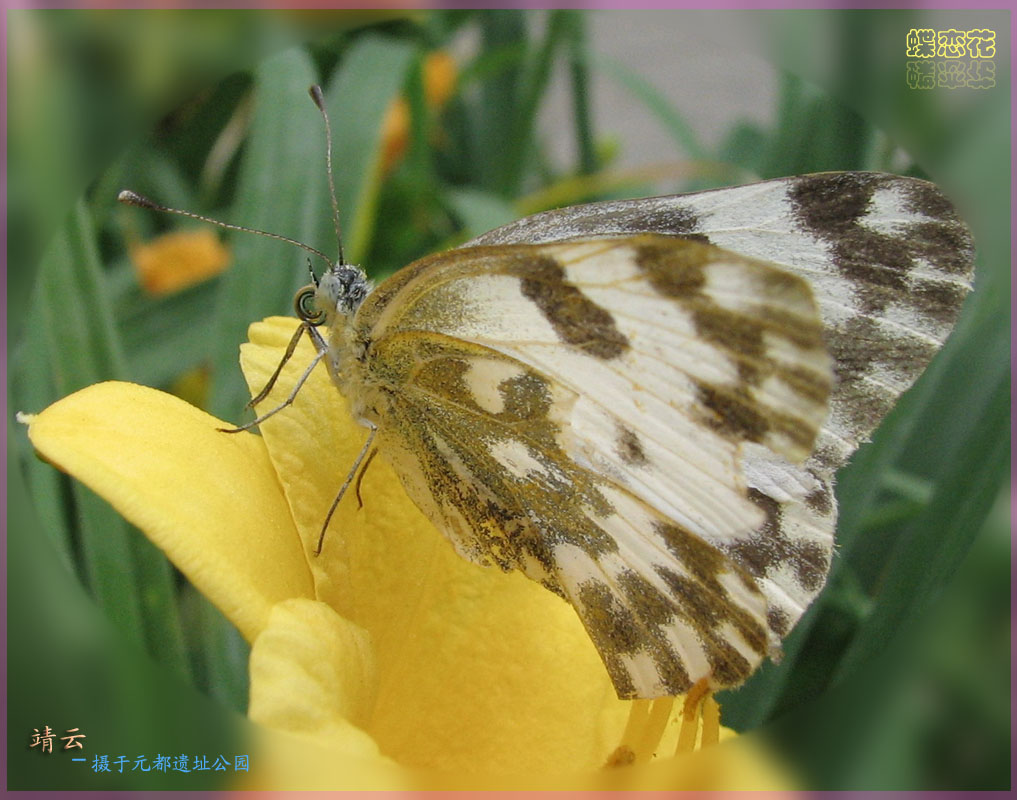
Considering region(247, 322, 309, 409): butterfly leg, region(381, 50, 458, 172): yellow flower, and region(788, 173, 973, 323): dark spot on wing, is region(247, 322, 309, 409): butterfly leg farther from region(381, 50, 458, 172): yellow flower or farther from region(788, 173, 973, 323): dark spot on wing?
region(381, 50, 458, 172): yellow flower

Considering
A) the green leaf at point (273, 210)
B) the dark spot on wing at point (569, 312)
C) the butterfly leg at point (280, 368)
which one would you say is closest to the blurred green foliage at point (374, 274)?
the green leaf at point (273, 210)

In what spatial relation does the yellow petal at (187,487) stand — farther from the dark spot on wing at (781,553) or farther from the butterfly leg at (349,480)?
the dark spot on wing at (781,553)

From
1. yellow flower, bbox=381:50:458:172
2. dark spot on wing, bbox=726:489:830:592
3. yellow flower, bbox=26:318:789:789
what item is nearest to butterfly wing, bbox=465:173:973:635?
dark spot on wing, bbox=726:489:830:592

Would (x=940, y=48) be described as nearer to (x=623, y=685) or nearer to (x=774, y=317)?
(x=774, y=317)

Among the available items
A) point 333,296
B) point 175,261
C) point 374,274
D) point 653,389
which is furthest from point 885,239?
point 175,261

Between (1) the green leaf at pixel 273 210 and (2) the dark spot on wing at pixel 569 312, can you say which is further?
(1) the green leaf at pixel 273 210

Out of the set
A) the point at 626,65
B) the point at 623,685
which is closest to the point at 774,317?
the point at 623,685

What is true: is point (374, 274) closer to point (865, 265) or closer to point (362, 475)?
point (362, 475)
